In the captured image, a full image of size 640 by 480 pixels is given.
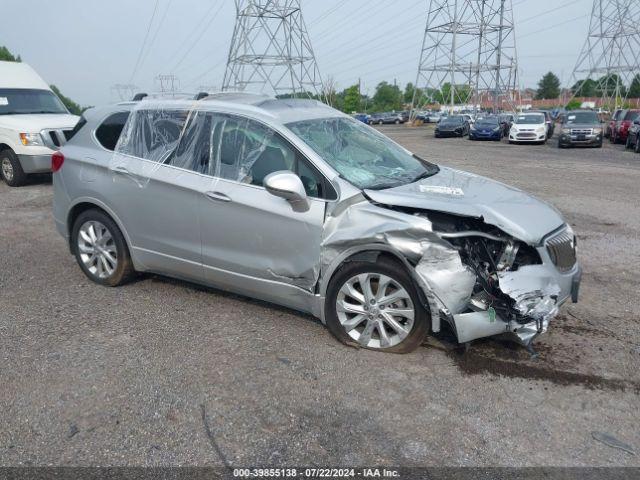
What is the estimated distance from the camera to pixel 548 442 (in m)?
2.98

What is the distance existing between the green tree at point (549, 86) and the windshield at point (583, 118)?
10530 cm

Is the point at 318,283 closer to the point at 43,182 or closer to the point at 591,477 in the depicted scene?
the point at 591,477

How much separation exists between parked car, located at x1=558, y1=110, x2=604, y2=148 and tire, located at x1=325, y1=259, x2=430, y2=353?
2201 centimetres

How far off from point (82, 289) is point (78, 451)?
106 inches

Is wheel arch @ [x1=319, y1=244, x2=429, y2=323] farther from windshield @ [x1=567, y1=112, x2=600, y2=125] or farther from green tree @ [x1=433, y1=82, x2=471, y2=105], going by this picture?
green tree @ [x1=433, y1=82, x2=471, y2=105]

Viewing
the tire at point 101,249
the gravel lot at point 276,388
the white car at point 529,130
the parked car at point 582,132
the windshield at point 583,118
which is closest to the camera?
the gravel lot at point 276,388

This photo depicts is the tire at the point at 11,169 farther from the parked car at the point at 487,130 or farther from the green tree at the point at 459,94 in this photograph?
the green tree at the point at 459,94

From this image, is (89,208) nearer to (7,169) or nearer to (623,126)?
(7,169)

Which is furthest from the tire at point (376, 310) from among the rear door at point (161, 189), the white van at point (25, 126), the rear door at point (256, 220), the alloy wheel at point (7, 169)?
the alloy wheel at point (7, 169)

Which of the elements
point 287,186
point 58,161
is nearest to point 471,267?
point 287,186

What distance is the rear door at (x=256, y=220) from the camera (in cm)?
400

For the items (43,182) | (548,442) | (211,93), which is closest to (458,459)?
(548,442)

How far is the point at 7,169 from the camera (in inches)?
454

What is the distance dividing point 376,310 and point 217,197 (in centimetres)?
154
